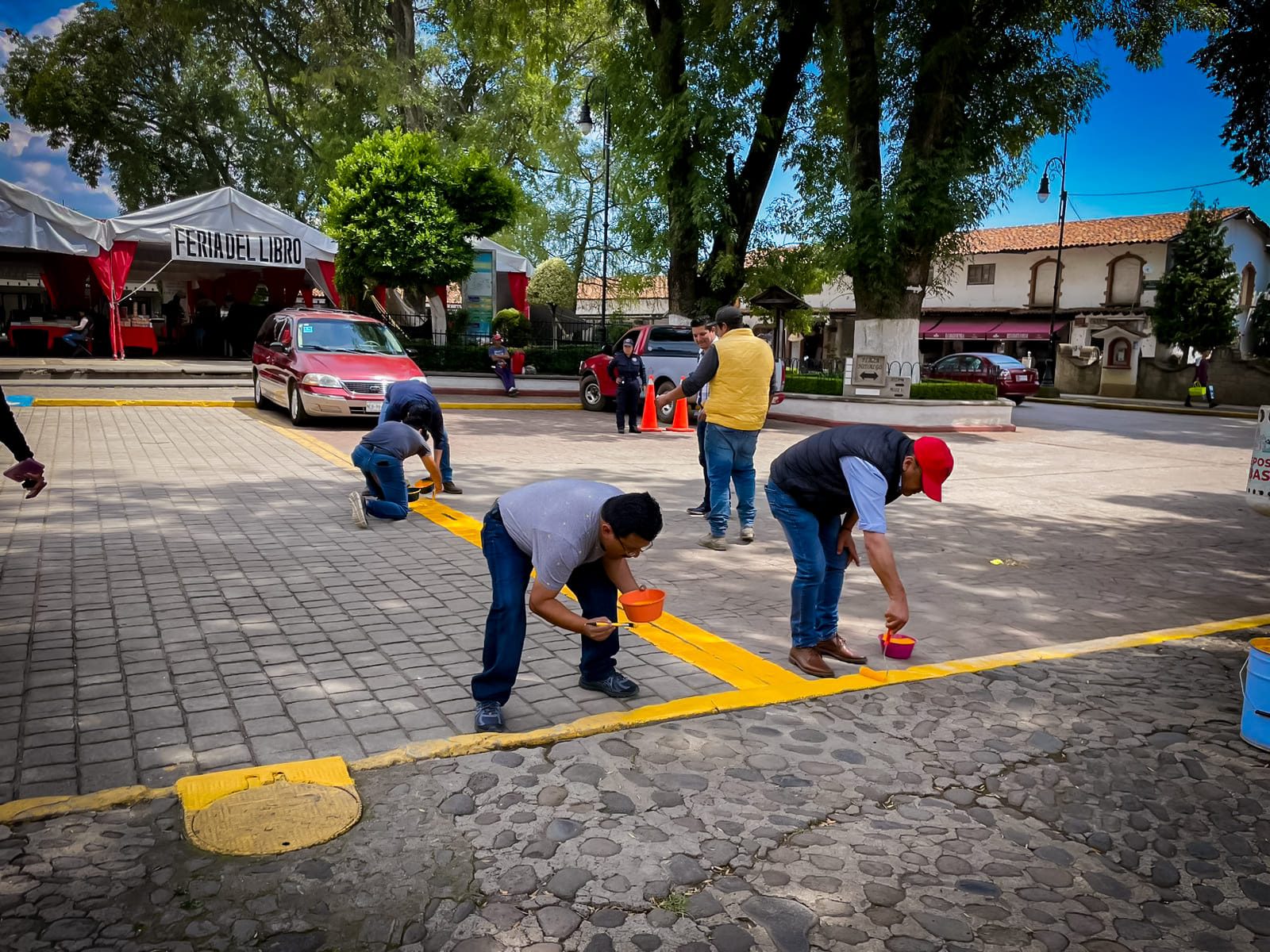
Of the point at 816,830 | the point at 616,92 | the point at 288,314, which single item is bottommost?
the point at 816,830

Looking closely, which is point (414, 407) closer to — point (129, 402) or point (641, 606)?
point (641, 606)

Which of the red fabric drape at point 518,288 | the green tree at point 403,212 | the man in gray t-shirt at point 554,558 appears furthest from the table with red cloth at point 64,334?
the man in gray t-shirt at point 554,558

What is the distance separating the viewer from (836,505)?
178 inches

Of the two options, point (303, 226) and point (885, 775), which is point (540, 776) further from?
point (303, 226)

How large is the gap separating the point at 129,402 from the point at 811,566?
52.8 feet

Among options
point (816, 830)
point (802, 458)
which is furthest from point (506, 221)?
point (816, 830)

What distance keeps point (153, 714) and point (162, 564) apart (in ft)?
8.75

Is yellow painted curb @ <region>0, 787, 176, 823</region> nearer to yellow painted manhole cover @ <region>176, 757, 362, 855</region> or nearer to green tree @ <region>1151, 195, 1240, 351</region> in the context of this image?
yellow painted manhole cover @ <region>176, 757, 362, 855</region>

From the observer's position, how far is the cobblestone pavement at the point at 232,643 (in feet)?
12.3

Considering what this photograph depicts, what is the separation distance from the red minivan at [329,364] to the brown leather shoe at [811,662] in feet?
30.4

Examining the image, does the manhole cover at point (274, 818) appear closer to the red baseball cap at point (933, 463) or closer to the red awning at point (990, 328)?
the red baseball cap at point (933, 463)

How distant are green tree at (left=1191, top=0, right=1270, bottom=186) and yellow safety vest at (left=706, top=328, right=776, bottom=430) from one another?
964 centimetres

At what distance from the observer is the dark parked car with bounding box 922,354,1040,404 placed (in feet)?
86.7

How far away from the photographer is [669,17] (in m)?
Answer: 18.5
